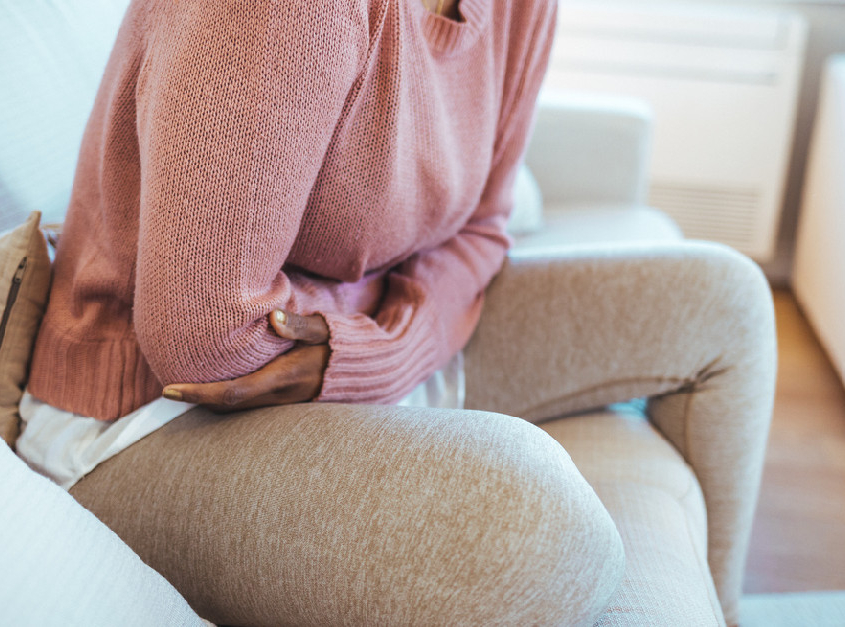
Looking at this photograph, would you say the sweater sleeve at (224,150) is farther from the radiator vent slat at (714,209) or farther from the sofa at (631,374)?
the radiator vent slat at (714,209)

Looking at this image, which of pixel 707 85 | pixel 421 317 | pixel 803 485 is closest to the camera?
pixel 421 317

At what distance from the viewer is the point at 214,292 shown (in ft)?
1.73

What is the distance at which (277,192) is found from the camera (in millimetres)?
528

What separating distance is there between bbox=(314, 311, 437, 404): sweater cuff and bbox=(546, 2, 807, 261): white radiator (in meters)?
1.40

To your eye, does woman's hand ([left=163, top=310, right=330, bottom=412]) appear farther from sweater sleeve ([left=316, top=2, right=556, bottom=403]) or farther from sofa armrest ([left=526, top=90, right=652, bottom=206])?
sofa armrest ([left=526, top=90, right=652, bottom=206])

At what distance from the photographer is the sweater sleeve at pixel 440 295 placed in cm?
66

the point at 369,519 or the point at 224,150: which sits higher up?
the point at 224,150

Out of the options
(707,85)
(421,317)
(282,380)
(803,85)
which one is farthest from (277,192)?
(803,85)

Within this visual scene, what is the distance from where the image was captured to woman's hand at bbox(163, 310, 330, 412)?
56 cm

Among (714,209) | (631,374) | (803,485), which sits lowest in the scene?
(803,485)

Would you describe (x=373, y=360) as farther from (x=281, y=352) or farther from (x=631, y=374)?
(x=631, y=374)

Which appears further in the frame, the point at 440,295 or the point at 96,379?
the point at 440,295

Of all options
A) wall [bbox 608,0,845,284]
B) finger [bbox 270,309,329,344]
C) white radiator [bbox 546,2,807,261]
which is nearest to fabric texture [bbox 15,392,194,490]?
finger [bbox 270,309,329,344]

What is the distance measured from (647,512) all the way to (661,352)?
190 mm
